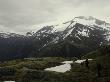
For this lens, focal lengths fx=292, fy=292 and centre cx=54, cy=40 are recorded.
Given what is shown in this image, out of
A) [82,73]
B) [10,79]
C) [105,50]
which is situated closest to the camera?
[82,73]

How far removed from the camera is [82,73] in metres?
83.8

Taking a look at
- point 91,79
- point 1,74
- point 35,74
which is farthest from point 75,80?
point 1,74

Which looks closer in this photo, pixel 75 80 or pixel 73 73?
pixel 75 80


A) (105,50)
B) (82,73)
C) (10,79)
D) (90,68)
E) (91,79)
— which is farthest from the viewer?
(105,50)

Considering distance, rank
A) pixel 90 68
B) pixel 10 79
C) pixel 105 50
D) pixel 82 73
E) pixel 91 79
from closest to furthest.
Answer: pixel 91 79 → pixel 82 73 → pixel 90 68 → pixel 10 79 → pixel 105 50

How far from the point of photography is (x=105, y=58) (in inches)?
3617

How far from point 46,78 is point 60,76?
13.0 ft

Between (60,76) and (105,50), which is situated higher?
(105,50)

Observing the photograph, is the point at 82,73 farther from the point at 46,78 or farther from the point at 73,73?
the point at 46,78

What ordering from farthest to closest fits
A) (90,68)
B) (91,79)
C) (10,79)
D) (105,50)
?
(105,50), (10,79), (90,68), (91,79)

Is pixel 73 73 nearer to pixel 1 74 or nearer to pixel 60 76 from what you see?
pixel 60 76

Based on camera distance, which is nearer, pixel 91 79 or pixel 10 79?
pixel 91 79

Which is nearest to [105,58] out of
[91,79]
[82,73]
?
[82,73]

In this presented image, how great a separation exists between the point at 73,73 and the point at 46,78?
1039cm
